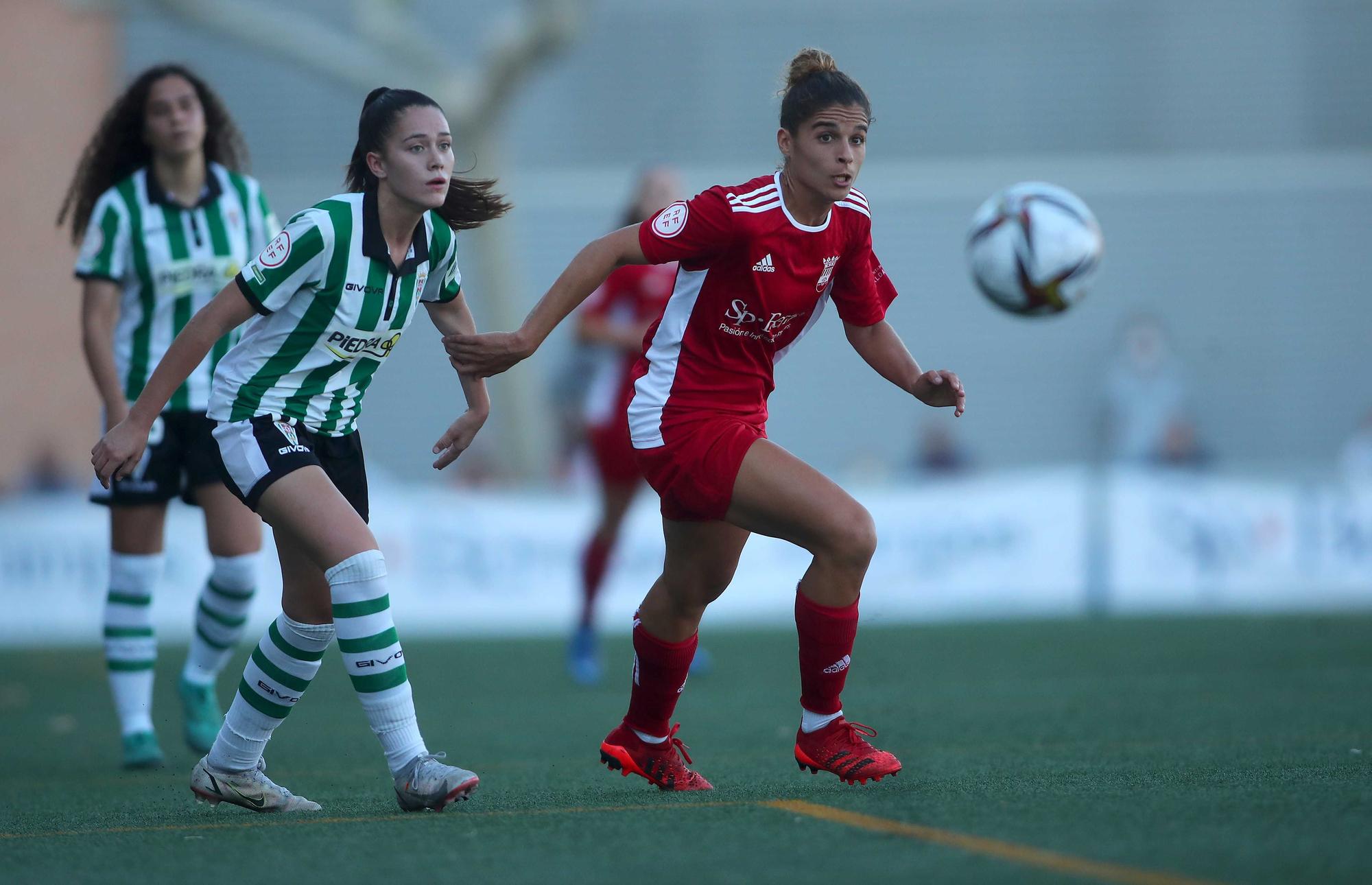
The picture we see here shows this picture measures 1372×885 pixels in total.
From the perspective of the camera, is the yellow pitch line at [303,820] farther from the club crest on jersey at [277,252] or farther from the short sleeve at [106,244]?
the short sleeve at [106,244]

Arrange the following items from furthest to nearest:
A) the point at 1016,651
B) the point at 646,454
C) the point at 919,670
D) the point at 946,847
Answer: the point at 1016,651 → the point at 919,670 → the point at 646,454 → the point at 946,847

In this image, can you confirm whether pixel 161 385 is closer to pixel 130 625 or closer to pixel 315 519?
pixel 315 519

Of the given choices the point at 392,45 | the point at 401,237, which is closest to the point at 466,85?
the point at 392,45

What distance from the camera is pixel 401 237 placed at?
3898mm

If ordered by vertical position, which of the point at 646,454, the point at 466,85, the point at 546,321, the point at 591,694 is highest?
the point at 466,85

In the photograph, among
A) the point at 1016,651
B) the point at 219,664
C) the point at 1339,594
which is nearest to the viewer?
the point at 219,664

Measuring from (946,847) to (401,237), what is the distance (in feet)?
6.29

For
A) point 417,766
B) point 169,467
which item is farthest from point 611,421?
point 417,766

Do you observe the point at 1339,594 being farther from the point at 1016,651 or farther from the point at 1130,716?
the point at 1130,716

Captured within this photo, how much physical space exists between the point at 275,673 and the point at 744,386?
4.37 ft

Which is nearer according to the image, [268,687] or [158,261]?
[268,687]

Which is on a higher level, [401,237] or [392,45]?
[392,45]

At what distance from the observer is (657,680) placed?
4184mm

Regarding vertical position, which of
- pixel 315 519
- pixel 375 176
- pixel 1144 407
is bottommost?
pixel 315 519
